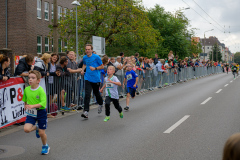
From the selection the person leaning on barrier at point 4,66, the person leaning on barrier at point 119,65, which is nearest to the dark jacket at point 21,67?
the person leaning on barrier at point 4,66

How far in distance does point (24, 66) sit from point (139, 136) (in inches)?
151

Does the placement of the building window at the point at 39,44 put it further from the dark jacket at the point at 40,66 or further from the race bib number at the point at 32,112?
the race bib number at the point at 32,112

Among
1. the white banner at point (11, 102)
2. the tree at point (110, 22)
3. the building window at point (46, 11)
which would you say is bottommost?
the white banner at point (11, 102)

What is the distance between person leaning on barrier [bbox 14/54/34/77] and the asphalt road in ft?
5.12

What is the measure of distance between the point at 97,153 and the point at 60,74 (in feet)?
16.7

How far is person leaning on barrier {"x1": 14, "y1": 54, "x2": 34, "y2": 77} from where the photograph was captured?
881 centimetres

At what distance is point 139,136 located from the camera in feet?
22.6

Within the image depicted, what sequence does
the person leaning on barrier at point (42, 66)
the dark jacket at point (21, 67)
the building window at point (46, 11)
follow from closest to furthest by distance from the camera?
the dark jacket at point (21, 67), the person leaning on barrier at point (42, 66), the building window at point (46, 11)

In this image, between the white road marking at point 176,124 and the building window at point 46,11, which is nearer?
the white road marking at point 176,124

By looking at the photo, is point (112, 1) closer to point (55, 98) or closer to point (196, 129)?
point (55, 98)

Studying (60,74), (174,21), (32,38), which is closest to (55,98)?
(60,74)

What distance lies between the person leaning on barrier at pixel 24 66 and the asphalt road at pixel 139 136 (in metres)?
1.56

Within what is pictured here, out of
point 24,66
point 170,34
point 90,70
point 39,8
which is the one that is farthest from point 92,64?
point 170,34

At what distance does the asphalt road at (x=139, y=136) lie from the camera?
5.53 metres
